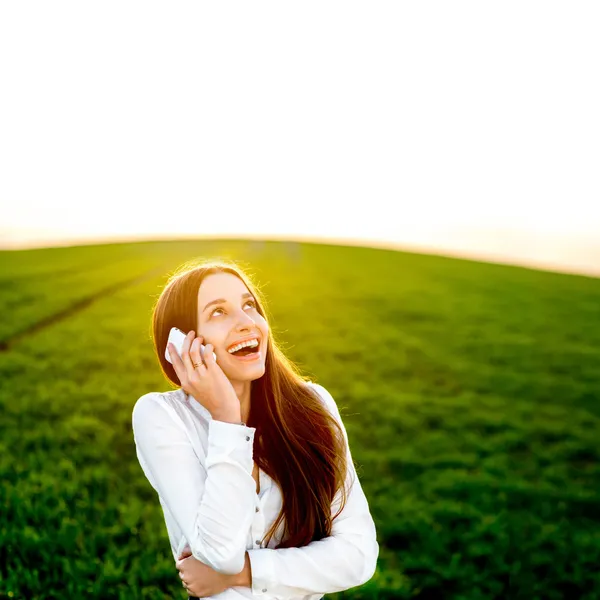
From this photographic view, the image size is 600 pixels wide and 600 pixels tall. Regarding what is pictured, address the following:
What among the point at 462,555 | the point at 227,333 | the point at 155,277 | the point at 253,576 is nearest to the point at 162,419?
the point at 227,333

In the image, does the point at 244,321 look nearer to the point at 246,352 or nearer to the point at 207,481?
the point at 246,352

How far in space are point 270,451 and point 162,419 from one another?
1.69ft

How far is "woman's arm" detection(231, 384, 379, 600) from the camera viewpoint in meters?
2.68

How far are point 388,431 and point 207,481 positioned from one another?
8.14 meters

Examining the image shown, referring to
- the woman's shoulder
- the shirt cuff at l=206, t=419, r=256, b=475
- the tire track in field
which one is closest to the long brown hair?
the woman's shoulder

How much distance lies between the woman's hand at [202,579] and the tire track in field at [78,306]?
13152mm

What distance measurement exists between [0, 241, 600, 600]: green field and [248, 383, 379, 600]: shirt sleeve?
108 centimetres

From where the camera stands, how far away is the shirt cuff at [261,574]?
2668 mm

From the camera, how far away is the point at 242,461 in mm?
2561

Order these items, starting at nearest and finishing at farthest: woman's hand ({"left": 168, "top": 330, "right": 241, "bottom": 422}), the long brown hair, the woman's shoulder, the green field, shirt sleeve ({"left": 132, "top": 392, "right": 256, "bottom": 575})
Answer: shirt sleeve ({"left": 132, "top": 392, "right": 256, "bottom": 575}), woman's hand ({"left": 168, "top": 330, "right": 241, "bottom": 422}), the woman's shoulder, the long brown hair, the green field

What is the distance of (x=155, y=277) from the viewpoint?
2392 cm

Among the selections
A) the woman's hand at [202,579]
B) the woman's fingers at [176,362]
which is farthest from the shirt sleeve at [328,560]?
the woman's fingers at [176,362]

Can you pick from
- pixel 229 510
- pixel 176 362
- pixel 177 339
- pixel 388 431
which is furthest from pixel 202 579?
pixel 388 431

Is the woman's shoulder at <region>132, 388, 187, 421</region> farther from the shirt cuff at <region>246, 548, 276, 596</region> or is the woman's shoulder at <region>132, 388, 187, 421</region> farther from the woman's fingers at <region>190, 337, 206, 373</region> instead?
the shirt cuff at <region>246, 548, 276, 596</region>
